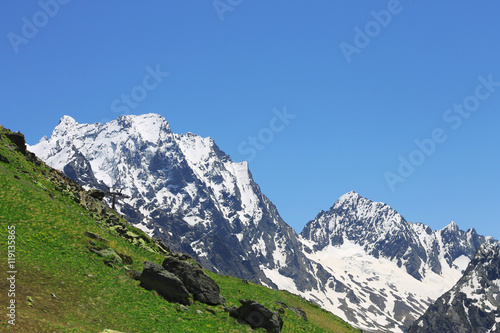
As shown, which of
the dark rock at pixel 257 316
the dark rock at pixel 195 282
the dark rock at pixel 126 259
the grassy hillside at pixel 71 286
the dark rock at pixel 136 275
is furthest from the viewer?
the dark rock at pixel 126 259

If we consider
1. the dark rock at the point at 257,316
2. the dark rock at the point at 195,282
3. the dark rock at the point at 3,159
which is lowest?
the dark rock at the point at 257,316

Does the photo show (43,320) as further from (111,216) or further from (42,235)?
(111,216)

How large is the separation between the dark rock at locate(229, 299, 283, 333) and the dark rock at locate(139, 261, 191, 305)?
13.7 ft

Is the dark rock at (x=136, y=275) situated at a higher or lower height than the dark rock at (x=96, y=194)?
lower

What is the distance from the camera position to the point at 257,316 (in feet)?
114

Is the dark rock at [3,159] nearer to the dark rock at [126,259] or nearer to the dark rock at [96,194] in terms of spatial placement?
the dark rock at [96,194]

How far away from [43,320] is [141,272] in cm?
1208

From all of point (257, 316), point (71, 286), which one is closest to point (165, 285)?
point (71, 286)

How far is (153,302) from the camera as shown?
32500 millimetres

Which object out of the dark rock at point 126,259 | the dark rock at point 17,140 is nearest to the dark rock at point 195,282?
the dark rock at point 126,259

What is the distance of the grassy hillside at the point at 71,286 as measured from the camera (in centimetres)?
2625

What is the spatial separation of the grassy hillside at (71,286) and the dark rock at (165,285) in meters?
0.62

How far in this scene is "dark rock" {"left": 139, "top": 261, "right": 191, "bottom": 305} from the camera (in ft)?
113

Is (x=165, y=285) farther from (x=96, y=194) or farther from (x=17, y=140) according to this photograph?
(x=17, y=140)
